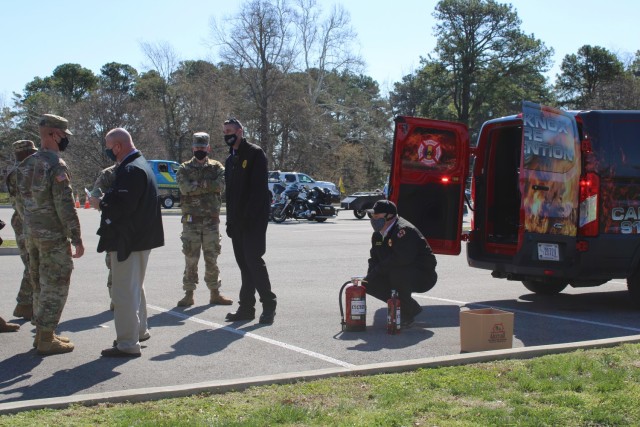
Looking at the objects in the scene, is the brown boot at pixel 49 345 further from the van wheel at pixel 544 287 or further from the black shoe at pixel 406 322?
the van wheel at pixel 544 287

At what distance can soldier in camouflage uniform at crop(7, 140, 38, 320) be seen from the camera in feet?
26.7

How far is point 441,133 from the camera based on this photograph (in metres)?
10.5

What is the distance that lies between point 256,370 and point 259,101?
167ft

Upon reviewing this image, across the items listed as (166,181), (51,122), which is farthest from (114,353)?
(166,181)

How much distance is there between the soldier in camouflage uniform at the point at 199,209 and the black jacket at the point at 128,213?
2601 mm

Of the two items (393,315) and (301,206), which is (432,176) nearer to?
(393,315)

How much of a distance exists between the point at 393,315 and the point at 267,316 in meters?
1.44

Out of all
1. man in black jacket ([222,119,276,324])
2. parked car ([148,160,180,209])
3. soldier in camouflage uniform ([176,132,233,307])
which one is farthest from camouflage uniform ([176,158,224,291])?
parked car ([148,160,180,209])

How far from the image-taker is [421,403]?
205 inches

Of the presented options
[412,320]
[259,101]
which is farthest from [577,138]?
[259,101]

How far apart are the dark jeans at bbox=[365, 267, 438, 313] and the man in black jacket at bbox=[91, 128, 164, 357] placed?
2.63 m

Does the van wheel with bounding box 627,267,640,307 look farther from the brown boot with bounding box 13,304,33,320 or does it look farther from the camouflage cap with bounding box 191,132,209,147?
the brown boot with bounding box 13,304,33,320

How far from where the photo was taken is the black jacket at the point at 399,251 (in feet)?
27.9

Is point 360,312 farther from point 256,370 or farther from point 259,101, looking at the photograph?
point 259,101
